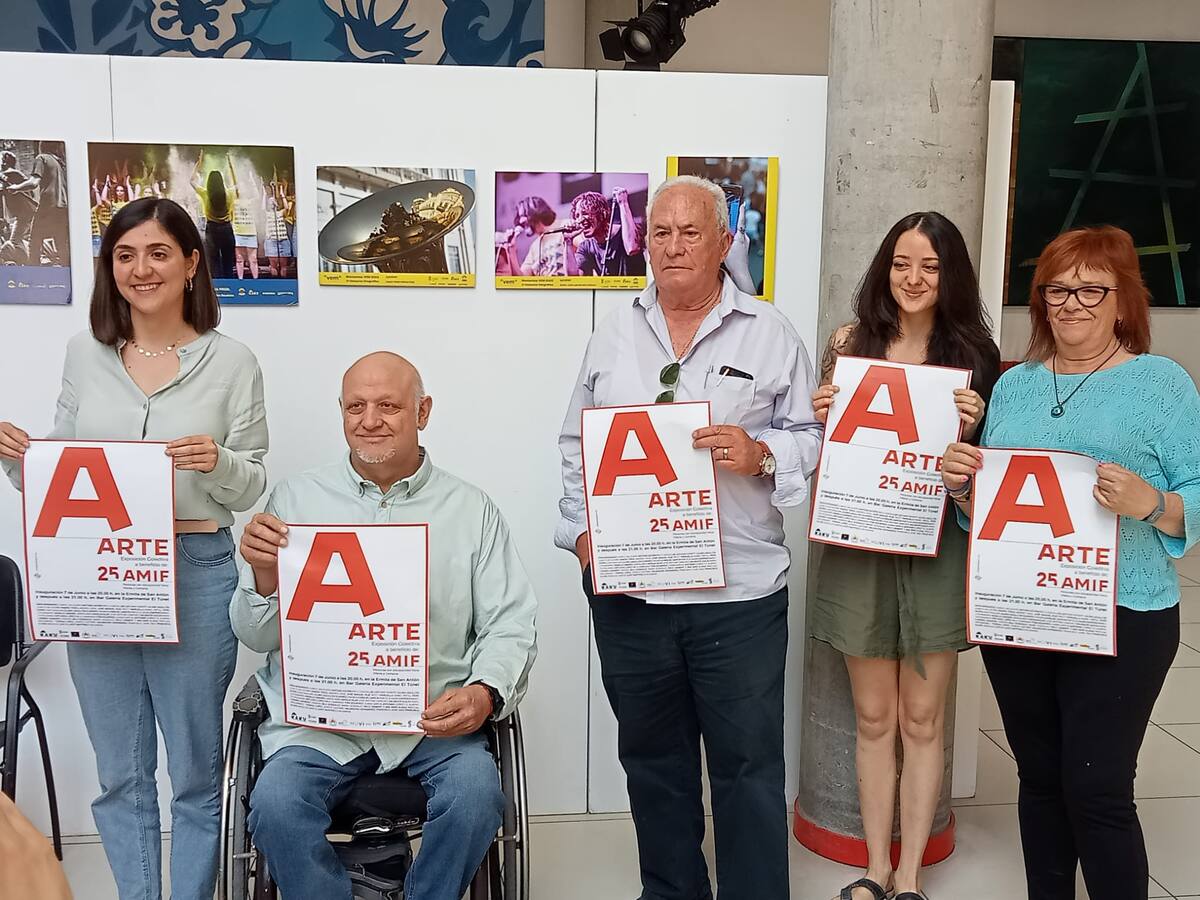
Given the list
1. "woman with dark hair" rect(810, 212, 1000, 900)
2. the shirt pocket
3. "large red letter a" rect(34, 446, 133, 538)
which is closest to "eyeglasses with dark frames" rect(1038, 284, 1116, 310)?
"woman with dark hair" rect(810, 212, 1000, 900)

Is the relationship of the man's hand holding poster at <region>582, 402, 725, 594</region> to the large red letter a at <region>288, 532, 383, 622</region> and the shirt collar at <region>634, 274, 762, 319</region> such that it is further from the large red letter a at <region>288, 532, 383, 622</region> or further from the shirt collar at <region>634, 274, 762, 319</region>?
the large red letter a at <region>288, 532, 383, 622</region>

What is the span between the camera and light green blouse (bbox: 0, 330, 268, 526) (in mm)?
2377

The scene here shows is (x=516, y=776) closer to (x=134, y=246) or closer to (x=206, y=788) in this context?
(x=206, y=788)

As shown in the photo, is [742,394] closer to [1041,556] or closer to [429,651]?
[1041,556]

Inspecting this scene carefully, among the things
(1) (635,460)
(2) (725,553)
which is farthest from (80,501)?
(2) (725,553)

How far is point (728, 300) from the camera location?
250cm

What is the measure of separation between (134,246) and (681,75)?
154cm

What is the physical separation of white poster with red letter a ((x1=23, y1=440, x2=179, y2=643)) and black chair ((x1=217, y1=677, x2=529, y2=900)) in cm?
30

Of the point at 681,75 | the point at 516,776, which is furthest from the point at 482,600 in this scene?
the point at 681,75

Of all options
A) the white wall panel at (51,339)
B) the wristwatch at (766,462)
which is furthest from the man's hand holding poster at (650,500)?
the white wall panel at (51,339)

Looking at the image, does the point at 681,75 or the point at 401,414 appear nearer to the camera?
the point at 401,414

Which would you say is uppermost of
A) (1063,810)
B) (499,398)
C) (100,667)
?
(499,398)

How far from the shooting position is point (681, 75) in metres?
3.11

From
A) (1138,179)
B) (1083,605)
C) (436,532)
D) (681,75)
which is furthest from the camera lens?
(1138,179)
